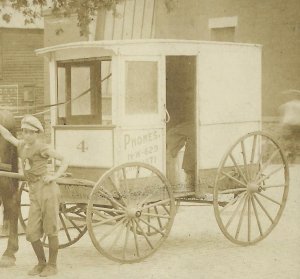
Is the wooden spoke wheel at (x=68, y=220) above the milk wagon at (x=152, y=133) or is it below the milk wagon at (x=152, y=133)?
below

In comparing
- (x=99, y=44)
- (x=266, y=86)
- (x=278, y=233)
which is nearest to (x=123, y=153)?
(x=99, y=44)

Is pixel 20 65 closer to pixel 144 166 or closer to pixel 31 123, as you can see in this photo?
pixel 144 166

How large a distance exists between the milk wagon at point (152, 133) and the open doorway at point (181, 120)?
0.04ft

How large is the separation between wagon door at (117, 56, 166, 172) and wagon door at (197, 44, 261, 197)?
1.57ft

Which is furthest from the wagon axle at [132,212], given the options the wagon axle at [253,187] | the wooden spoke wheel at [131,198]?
the wagon axle at [253,187]

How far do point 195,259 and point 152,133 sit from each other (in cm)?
128

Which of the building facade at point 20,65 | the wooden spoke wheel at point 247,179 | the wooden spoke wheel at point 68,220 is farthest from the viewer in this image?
the building facade at point 20,65

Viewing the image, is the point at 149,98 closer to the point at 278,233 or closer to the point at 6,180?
the point at 6,180

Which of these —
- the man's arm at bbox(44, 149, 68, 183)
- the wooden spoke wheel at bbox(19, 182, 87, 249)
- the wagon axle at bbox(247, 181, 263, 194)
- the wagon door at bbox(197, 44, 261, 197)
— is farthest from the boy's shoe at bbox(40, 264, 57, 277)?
the wagon axle at bbox(247, 181, 263, 194)

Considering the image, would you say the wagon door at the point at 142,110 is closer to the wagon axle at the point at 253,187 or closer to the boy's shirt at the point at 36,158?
the boy's shirt at the point at 36,158

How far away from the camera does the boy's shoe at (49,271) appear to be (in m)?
6.61

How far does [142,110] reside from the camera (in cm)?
742

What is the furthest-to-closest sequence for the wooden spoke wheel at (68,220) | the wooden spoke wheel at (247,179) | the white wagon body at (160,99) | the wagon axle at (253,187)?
the wagon axle at (253,187), the wooden spoke wheel at (247,179), the wooden spoke wheel at (68,220), the white wagon body at (160,99)

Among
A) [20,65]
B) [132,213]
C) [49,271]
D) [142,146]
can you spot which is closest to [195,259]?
[132,213]
